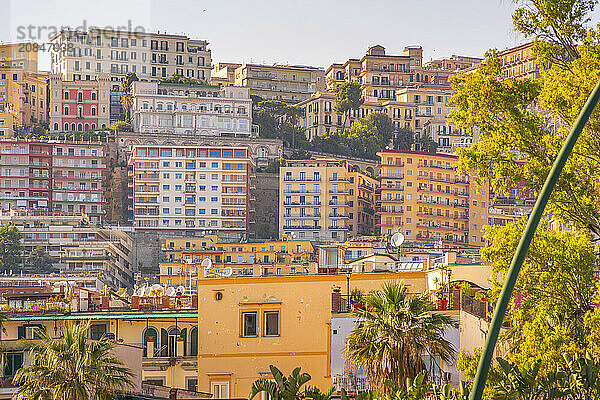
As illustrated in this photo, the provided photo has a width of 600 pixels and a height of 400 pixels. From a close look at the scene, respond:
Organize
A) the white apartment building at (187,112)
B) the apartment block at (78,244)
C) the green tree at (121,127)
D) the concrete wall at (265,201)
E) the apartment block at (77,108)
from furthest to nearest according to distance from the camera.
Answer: the apartment block at (77,108) < the green tree at (121,127) < the white apartment building at (187,112) < the concrete wall at (265,201) < the apartment block at (78,244)

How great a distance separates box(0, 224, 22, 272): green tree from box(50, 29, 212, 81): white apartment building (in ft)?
99.2

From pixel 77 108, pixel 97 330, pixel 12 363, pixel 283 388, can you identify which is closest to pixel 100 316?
pixel 97 330

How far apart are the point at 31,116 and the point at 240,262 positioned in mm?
39403

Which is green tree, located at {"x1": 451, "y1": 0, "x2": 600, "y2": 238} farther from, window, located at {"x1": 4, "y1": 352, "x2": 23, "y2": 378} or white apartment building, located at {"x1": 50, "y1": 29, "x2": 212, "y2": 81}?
white apartment building, located at {"x1": 50, "y1": 29, "x2": 212, "y2": 81}

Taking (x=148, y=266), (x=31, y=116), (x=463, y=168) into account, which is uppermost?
(x=31, y=116)

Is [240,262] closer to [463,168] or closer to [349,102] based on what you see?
[349,102]

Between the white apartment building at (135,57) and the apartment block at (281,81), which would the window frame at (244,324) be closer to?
the white apartment building at (135,57)

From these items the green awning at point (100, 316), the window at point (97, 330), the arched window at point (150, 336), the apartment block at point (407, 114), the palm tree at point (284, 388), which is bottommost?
the arched window at point (150, 336)

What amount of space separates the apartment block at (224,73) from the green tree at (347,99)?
20367 mm

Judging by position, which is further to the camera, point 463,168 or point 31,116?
point 31,116

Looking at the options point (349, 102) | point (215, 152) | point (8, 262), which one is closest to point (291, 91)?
point (349, 102)

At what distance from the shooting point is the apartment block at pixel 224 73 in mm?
126812

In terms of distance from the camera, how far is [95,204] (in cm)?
9788

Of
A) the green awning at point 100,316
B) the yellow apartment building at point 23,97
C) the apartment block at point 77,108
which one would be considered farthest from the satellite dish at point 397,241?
the yellow apartment building at point 23,97
